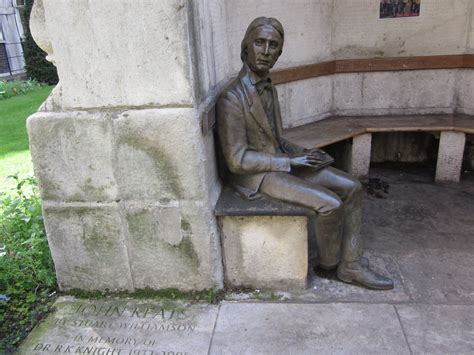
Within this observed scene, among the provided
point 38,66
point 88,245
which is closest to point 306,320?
point 88,245

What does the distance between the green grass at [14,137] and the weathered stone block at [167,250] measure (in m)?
1.87

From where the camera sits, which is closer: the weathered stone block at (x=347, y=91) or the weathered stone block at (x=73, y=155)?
the weathered stone block at (x=73, y=155)

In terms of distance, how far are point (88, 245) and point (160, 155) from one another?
33.6 inches

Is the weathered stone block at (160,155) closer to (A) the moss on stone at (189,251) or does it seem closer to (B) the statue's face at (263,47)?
(A) the moss on stone at (189,251)

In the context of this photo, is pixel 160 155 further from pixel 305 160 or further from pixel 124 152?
pixel 305 160

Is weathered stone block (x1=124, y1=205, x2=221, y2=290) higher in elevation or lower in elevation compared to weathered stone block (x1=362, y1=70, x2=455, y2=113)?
lower

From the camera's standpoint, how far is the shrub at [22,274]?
2910 millimetres

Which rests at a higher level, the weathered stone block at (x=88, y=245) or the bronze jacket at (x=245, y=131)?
the bronze jacket at (x=245, y=131)

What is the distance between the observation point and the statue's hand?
3.00 meters

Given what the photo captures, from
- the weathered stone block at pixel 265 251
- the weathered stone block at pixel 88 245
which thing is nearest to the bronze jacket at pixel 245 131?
the weathered stone block at pixel 265 251

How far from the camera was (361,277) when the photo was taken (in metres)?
3.06

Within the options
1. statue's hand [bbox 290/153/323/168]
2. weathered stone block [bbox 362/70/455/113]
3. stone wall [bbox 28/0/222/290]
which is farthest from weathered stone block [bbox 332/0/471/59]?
stone wall [bbox 28/0/222/290]

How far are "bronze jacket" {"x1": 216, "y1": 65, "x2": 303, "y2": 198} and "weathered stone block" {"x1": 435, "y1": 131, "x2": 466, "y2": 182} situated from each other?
2.98 meters

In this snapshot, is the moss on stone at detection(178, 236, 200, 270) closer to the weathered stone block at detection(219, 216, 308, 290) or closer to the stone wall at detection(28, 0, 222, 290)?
the stone wall at detection(28, 0, 222, 290)
